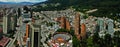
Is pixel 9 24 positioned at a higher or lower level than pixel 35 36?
lower

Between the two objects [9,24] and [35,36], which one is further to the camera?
[9,24]

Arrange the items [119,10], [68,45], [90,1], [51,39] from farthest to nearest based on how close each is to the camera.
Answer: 1. [90,1]
2. [119,10]
3. [51,39]
4. [68,45]

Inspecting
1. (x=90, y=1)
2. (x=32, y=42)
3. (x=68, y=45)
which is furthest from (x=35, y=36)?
(x=90, y=1)

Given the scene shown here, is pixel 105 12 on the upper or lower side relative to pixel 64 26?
lower

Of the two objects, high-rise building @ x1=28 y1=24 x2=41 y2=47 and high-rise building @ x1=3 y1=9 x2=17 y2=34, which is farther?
high-rise building @ x1=3 y1=9 x2=17 y2=34

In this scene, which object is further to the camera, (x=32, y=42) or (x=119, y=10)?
(x=119, y=10)

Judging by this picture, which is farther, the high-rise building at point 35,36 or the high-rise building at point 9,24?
the high-rise building at point 9,24

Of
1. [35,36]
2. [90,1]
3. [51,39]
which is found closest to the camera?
[35,36]

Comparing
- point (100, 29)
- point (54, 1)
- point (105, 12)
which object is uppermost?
point (100, 29)

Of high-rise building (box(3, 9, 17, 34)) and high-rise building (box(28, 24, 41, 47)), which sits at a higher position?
high-rise building (box(28, 24, 41, 47))

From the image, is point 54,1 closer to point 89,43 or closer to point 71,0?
point 71,0

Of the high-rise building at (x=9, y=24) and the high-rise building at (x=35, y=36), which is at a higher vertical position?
the high-rise building at (x=35, y=36)
